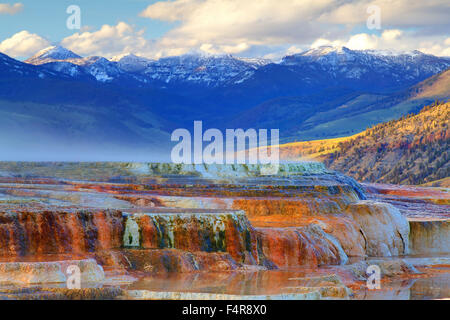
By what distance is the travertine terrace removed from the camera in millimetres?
25641

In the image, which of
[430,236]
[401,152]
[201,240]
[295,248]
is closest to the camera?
[201,240]

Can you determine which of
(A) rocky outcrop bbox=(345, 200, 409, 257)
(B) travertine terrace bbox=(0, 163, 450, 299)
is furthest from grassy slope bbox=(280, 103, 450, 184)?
(A) rocky outcrop bbox=(345, 200, 409, 257)

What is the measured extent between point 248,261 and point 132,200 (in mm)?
10658

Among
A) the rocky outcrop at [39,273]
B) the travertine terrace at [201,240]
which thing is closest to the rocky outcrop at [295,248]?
the travertine terrace at [201,240]

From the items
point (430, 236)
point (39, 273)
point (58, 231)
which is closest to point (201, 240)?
point (58, 231)

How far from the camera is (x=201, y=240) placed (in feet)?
110

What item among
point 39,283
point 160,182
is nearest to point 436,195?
point 160,182

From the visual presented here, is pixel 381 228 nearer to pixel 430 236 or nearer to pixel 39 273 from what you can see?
pixel 430 236

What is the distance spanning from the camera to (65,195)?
40.5m

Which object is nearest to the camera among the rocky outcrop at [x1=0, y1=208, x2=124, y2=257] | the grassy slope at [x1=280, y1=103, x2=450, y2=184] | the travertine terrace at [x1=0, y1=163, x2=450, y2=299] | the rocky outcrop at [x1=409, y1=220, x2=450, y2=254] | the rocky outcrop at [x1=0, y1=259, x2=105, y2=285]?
the rocky outcrop at [x1=0, y1=259, x2=105, y2=285]

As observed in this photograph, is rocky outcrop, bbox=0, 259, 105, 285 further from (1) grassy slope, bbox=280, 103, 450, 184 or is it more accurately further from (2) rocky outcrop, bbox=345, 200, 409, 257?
(1) grassy slope, bbox=280, 103, 450, 184

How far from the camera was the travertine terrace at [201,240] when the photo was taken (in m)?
25.6

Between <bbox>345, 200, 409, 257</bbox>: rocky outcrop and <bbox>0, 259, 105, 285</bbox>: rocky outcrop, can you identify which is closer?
<bbox>0, 259, 105, 285</bbox>: rocky outcrop
